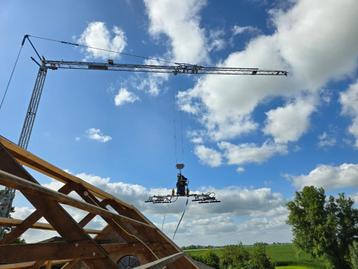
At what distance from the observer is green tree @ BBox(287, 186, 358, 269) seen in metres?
47.3

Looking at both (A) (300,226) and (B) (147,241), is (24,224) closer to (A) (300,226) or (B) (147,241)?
(B) (147,241)

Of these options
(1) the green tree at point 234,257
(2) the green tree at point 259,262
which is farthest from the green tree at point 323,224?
(1) the green tree at point 234,257

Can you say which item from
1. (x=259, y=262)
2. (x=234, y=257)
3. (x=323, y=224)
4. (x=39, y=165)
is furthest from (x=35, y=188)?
(x=234, y=257)

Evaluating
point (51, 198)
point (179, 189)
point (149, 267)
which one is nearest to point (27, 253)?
point (51, 198)

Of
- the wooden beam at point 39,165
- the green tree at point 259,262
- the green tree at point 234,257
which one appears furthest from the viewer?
the green tree at point 234,257

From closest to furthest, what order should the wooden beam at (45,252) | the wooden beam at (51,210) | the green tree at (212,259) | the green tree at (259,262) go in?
the wooden beam at (51,210), the wooden beam at (45,252), the green tree at (259,262), the green tree at (212,259)

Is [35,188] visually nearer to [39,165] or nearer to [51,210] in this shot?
[51,210]

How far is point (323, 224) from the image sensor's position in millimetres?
47750

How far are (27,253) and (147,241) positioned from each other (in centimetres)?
417

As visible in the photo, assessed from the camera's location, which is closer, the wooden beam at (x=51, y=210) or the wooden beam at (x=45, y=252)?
the wooden beam at (x=51, y=210)

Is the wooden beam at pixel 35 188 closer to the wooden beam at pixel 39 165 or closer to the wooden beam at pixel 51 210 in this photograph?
the wooden beam at pixel 51 210

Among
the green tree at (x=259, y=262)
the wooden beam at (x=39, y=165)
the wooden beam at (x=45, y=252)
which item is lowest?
the wooden beam at (x=45, y=252)

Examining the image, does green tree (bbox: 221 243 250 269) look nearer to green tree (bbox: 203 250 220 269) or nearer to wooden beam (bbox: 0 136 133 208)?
→ green tree (bbox: 203 250 220 269)

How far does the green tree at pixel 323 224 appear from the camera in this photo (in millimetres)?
A: 47281
